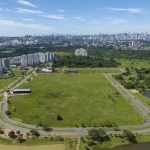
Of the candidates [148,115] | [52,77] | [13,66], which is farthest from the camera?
[13,66]

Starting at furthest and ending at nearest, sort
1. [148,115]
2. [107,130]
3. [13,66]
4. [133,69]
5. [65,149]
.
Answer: [13,66] → [133,69] → [148,115] → [107,130] → [65,149]

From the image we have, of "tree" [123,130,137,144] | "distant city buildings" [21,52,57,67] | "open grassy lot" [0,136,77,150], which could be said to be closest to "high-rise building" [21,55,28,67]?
"distant city buildings" [21,52,57,67]

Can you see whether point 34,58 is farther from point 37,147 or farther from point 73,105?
point 37,147

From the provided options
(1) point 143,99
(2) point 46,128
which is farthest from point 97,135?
(1) point 143,99

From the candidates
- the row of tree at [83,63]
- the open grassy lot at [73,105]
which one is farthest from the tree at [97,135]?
the row of tree at [83,63]

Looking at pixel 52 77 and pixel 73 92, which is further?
pixel 52 77

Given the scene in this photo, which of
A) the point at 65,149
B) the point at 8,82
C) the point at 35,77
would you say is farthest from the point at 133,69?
the point at 65,149

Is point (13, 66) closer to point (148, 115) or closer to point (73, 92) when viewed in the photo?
point (73, 92)

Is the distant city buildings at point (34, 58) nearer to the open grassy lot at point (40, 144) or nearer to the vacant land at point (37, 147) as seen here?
the open grassy lot at point (40, 144)

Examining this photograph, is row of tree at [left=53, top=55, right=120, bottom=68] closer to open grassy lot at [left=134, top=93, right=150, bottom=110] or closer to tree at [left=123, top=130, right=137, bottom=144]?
open grassy lot at [left=134, top=93, right=150, bottom=110]
